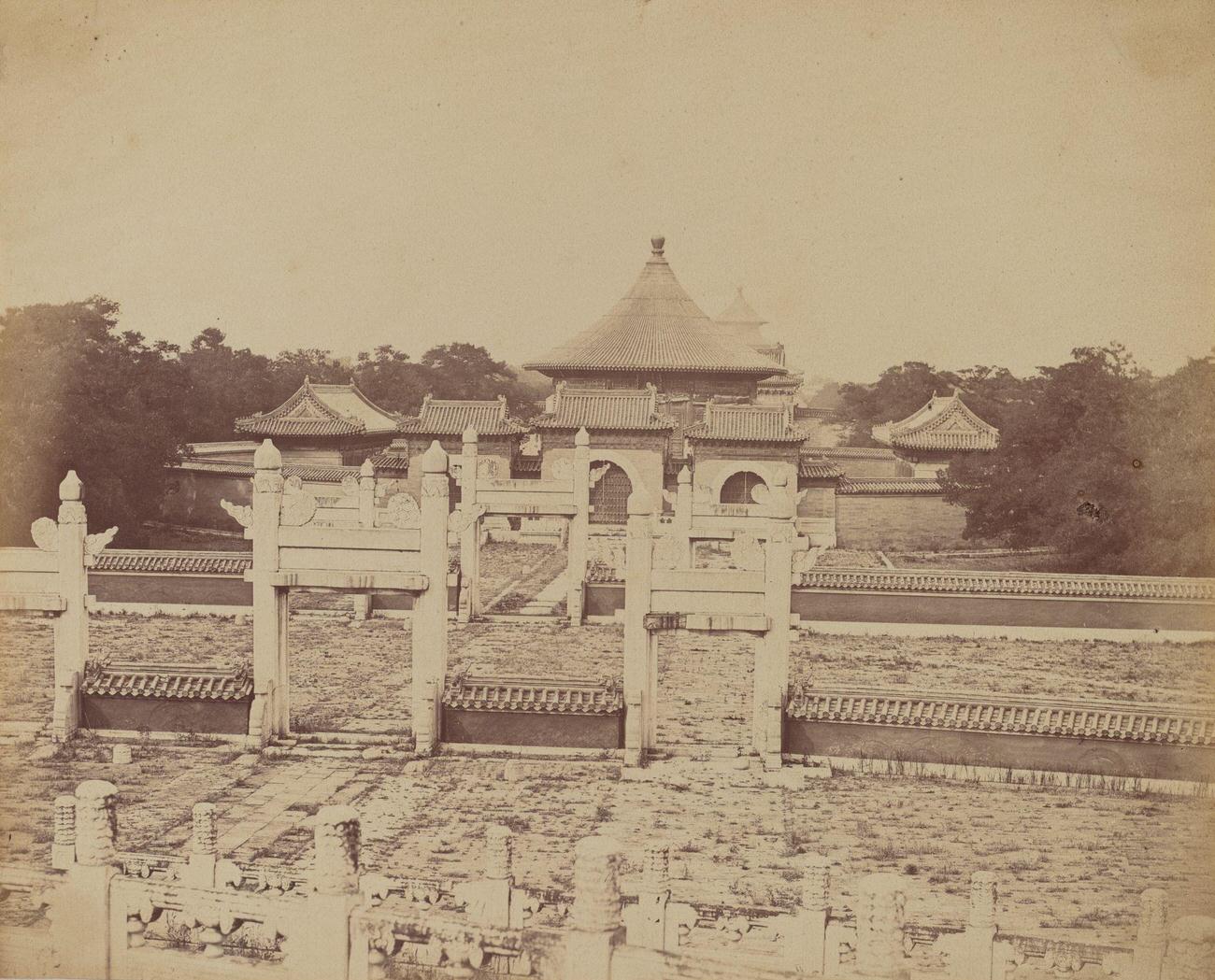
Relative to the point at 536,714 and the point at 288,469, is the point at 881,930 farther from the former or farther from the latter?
the point at 288,469

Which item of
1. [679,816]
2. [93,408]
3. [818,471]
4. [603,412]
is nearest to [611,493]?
[603,412]

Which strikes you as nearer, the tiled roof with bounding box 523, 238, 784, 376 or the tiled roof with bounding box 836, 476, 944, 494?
the tiled roof with bounding box 836, 476, 944, 494

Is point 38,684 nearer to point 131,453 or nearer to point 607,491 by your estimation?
point 131,453

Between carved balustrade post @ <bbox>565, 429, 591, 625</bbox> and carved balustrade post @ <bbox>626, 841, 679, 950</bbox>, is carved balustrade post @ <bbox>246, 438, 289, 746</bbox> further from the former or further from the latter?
carved balustrade post @ <bbox>565, 429, 591, 625</bbox>

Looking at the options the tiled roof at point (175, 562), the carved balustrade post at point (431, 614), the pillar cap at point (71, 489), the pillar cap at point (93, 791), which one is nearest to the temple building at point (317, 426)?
the tiled roof at point (175, 562)

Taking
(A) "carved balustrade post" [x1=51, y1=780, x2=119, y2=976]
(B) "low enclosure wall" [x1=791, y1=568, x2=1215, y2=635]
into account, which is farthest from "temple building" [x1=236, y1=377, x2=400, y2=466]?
(A) "carved balustrade post" [x1=51, y1=780, x2=119, y2=976]

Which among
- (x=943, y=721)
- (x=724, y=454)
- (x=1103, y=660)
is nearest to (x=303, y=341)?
(x=724, y=454)
